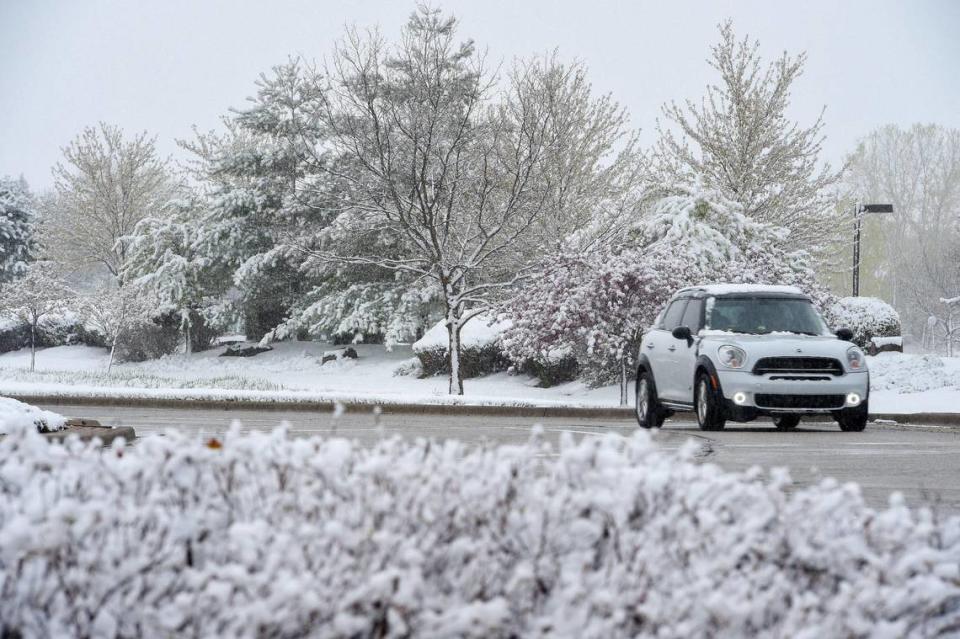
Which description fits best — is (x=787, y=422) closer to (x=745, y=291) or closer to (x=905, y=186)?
(x=745, y=291)

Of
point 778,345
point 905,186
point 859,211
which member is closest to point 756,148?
point 859,211

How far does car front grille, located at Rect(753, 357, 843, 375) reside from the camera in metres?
14.1

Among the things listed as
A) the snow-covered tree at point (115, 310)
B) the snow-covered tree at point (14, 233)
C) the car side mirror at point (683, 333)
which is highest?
the snow-covered tree at point (14, 233)

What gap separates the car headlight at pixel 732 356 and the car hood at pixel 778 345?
48 millimetres

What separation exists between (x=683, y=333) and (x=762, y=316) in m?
1.31

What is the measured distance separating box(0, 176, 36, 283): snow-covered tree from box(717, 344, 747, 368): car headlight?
45164 mm

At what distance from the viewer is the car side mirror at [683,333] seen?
14672 millimetres

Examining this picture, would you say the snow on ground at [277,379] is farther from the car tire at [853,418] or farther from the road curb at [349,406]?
the car tire at [853,418]

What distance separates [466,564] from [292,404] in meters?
15.6

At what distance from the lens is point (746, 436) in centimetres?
1413

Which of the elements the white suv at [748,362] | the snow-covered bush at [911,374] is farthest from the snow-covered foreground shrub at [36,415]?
the snow-covered bush at [911,374]

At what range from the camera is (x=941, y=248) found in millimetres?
56125

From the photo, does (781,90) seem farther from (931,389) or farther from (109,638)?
(109,638)

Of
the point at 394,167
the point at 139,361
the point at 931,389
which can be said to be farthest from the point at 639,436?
the point at 139,361
